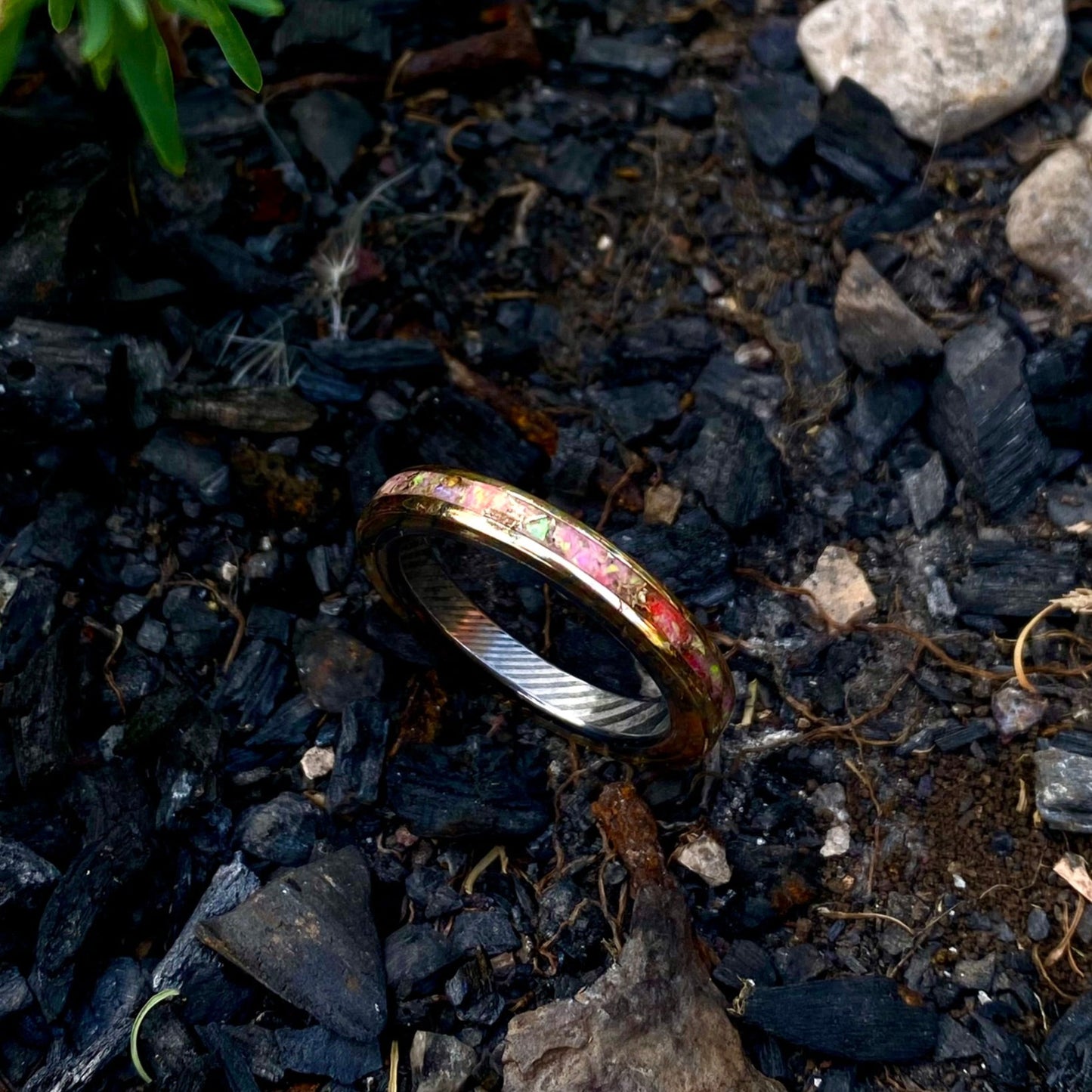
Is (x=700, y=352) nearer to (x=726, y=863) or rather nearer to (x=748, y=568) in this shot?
(x=748, y=568)

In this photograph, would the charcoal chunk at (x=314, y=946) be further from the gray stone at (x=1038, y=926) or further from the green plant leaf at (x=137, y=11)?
the green plant leaf at (x=137, y=11)

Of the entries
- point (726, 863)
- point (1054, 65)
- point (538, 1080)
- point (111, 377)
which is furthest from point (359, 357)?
point (1054, 65)

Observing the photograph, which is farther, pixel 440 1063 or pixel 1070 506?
pixel 1070 506

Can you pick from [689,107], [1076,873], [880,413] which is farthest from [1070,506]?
[689,107]

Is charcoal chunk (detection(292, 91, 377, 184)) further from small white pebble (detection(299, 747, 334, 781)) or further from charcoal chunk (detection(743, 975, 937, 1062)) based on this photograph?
charcoal chunk (detection(743, 975, 937, 1062))

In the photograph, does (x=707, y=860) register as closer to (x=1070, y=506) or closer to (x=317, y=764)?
(x=317, y=764)

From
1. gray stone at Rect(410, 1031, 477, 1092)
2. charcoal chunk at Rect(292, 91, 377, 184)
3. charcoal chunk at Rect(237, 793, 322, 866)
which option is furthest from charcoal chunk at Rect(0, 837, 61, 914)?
charcoal chunk at Rect(292, 91, 377, 184)
